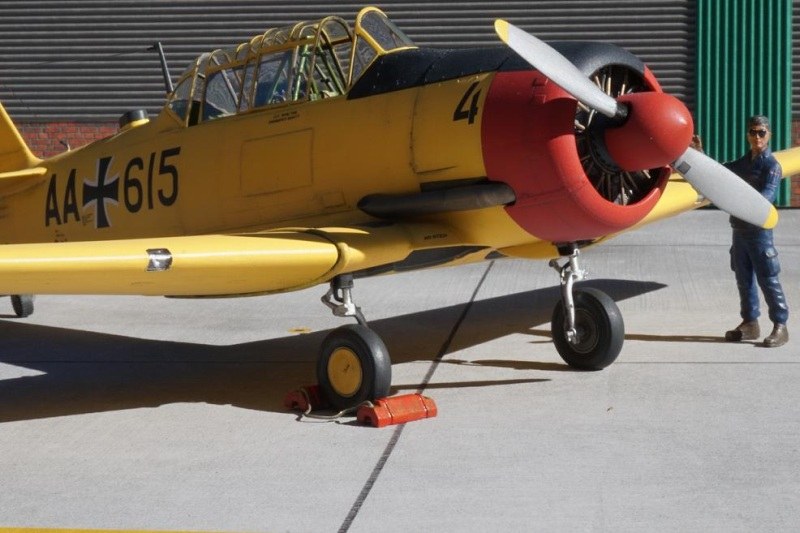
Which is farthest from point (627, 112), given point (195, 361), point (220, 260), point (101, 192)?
point (101, 192)

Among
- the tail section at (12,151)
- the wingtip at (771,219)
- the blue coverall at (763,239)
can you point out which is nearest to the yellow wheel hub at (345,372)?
the wingtip at (771,219)

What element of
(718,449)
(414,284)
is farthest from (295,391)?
(414,284)

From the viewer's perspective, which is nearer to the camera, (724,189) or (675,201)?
(724,189)

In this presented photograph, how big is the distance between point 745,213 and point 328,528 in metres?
3.60

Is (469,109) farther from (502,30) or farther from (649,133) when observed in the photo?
(649,133)

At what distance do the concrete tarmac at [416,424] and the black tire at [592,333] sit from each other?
14cm

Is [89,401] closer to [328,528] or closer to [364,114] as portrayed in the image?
[364,114]

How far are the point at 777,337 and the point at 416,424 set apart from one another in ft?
9.53

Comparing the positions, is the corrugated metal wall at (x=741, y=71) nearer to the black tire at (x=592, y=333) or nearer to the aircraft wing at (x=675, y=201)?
the aircraft wing at (x=675, y=201)

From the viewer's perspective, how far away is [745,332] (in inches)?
319

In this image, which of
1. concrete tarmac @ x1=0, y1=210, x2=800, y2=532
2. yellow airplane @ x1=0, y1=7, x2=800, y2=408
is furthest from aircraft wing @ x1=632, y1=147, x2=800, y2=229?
concrete tarmac @ x1=0, y1=210, x2=800, y2=532

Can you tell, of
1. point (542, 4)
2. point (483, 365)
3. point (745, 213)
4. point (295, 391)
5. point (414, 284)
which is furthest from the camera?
point (542, 4)

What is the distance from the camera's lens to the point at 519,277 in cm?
1107

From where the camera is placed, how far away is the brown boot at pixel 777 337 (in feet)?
25.9
